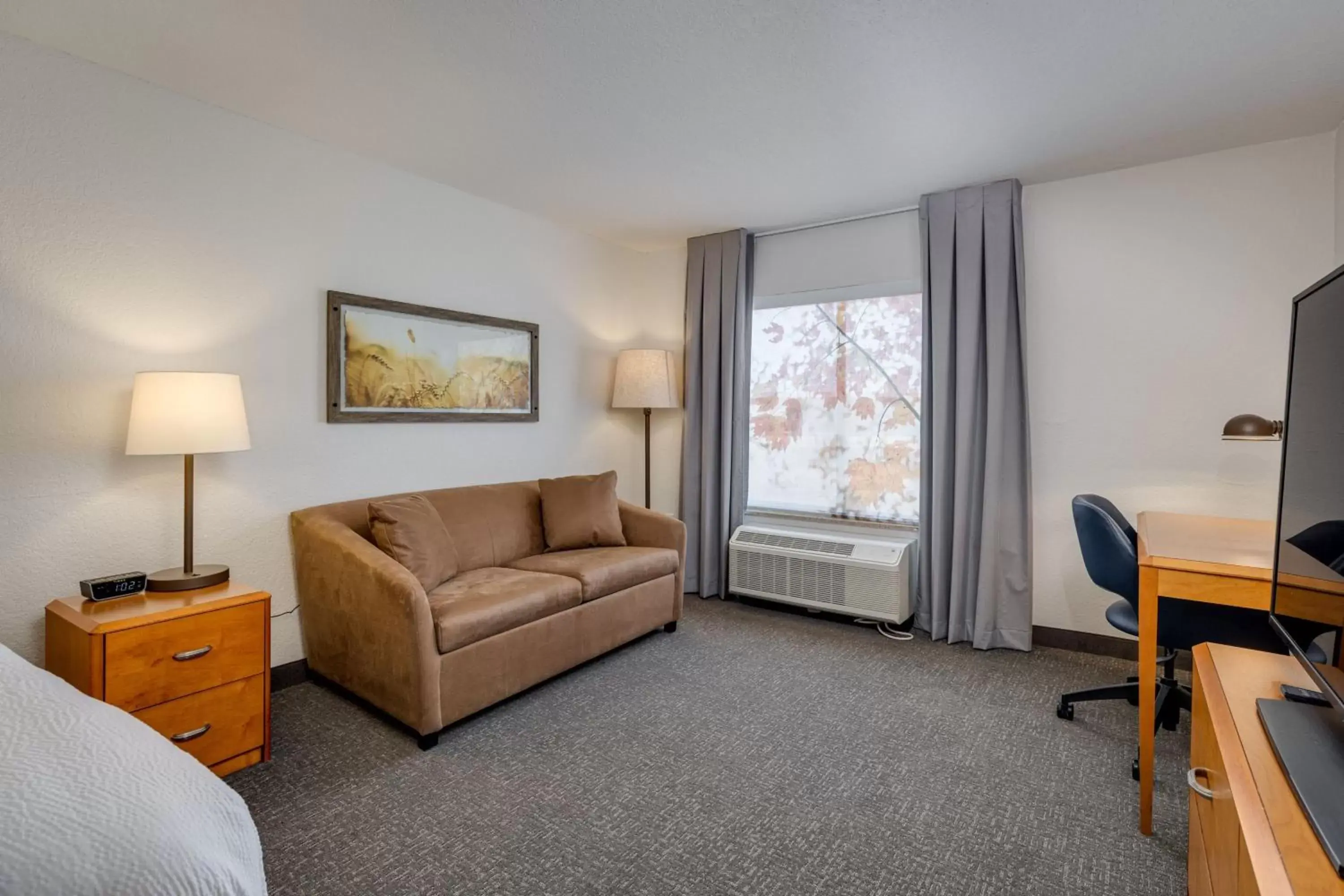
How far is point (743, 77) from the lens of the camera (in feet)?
7.62

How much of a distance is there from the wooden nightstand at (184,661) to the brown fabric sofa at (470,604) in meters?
0.37

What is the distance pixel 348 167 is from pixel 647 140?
55.7 inches

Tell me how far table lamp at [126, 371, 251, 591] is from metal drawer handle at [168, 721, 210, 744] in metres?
0.47

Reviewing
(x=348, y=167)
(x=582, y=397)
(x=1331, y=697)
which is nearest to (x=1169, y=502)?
(x=1331, y=697)

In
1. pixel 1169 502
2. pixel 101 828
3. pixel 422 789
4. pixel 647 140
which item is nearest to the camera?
pixel 101 828

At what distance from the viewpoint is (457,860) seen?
1743mm

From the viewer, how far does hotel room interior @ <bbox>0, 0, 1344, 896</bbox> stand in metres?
1.65

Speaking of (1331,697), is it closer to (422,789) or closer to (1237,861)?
(1237,861)

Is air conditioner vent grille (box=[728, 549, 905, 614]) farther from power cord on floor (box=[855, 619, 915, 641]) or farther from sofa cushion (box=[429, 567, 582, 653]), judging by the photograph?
sofa cushion (box=[429, 567, 582, 653])

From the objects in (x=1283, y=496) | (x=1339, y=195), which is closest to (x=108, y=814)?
(x=1283, y=496)

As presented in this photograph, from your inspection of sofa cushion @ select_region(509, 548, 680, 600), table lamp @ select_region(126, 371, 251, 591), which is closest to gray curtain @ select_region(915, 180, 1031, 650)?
sofa cushion @ select_region(509, 548, 680, 600)

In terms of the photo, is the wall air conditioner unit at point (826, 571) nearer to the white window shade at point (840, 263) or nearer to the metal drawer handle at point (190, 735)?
the white window shade at point (840, 263)

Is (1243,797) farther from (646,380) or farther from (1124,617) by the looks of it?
(646,380)

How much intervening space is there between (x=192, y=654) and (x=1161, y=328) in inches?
164
